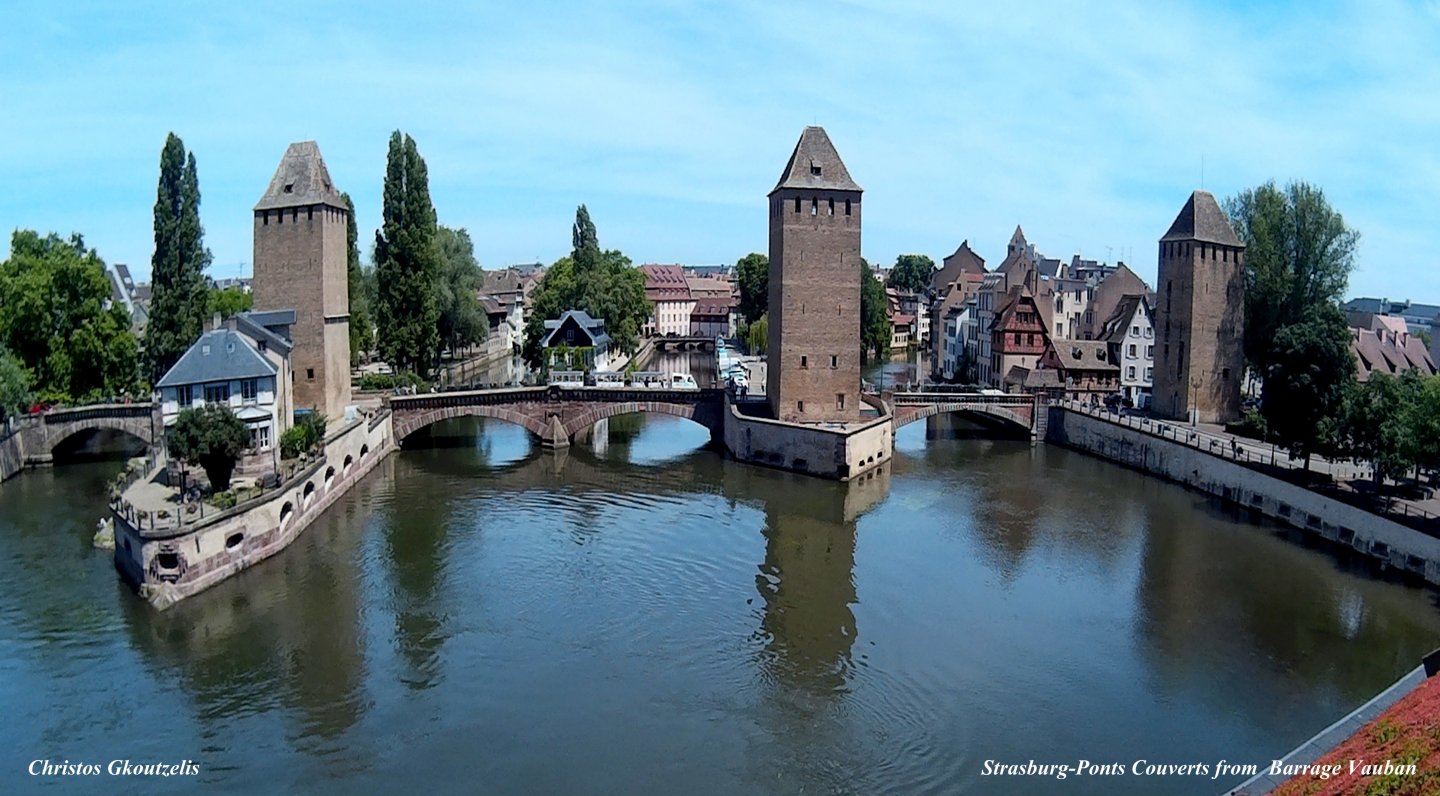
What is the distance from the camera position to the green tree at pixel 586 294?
7238 centimetres

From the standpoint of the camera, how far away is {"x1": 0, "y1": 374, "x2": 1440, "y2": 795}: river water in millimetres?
17094

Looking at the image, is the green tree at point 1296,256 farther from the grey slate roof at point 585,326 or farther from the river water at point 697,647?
the grey slate roof at point 585,326

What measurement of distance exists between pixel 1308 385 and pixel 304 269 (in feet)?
109

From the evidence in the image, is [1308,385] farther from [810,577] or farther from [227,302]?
[227,302]

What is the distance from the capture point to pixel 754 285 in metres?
89.4

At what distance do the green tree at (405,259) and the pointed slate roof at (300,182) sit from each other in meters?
7.49

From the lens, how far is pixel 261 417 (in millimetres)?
31969

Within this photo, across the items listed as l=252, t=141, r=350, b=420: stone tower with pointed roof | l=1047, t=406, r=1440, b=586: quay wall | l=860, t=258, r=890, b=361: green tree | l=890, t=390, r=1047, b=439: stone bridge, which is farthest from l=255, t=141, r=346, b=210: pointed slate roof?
l=860, t=258, r=890, b=361: green tree

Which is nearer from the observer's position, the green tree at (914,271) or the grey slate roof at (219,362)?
the grey slate roof at (219,362)

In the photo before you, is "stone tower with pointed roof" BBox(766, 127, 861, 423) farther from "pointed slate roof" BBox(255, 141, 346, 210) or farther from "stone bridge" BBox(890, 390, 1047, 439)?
"pointed slate roof" BBox(255, 141, 346, 210)

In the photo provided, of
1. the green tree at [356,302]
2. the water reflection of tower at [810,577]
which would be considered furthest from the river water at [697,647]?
the green tree at [356,302]

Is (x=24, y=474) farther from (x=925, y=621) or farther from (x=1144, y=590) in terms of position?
(x=1144, y=590)

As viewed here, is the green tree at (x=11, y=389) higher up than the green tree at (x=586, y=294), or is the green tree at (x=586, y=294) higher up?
the green tree at (x=586, y=294)

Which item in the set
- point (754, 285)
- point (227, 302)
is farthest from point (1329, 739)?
point (754, 285)
